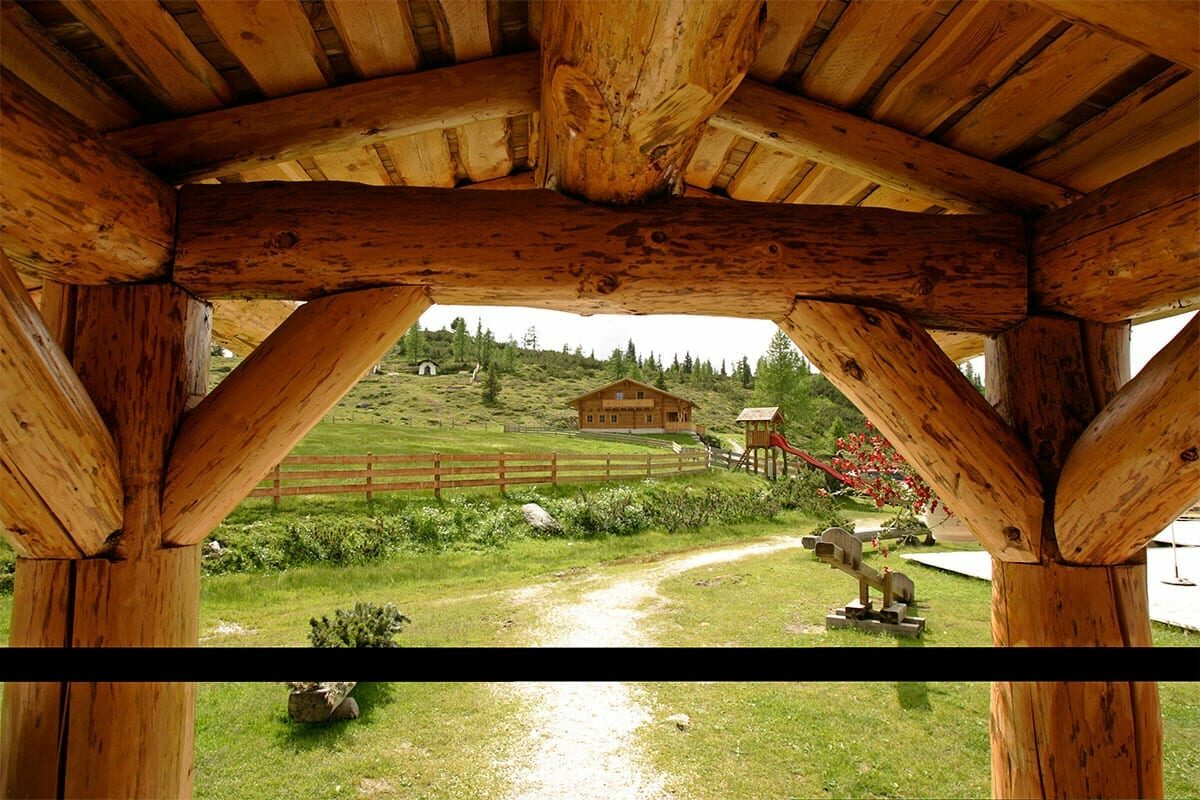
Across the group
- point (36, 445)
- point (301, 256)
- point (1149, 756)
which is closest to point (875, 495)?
point (1149, 756)

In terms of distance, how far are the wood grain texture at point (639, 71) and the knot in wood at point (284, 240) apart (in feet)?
2.97

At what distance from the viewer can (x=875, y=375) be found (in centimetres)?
201

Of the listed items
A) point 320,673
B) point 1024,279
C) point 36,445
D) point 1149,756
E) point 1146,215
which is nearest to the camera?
point 320,673

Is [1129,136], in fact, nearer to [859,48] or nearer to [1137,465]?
[859,48]

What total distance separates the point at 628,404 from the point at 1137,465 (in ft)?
70.9

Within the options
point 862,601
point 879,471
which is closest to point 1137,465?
point 862,601

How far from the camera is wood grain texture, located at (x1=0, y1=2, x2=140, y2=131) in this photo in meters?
1.58

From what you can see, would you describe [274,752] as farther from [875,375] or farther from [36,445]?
[875,375]

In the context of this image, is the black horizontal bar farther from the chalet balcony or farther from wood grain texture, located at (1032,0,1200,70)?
the chalet balcony

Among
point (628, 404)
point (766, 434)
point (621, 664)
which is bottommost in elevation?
point (621, 664)

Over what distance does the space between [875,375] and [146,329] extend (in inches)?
91.5

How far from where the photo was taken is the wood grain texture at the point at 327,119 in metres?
1.97

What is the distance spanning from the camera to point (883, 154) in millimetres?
2229

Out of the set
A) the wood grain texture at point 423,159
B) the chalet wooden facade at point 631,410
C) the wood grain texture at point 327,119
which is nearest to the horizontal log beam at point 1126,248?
the wood grain texture at point 327,119
